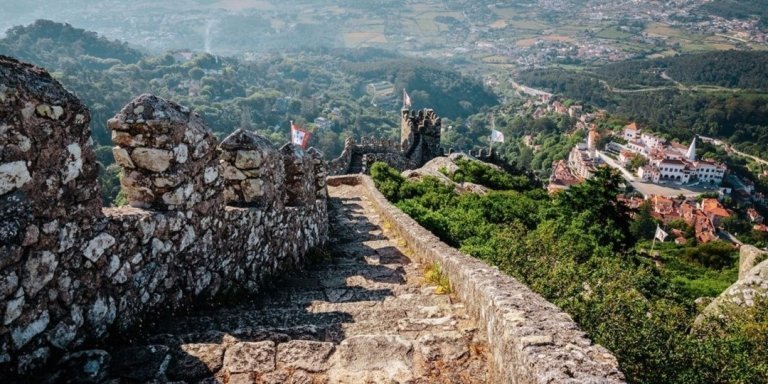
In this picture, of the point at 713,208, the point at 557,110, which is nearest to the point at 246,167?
the point at 713,208

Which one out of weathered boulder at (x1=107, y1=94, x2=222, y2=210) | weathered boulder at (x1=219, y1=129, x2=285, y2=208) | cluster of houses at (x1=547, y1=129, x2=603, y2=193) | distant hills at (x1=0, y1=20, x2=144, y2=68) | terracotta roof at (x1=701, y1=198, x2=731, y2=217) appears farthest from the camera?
distant hills at (x1=0, y1=20, x2=144, y2=68)

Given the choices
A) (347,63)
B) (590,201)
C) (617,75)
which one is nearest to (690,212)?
(590,201)

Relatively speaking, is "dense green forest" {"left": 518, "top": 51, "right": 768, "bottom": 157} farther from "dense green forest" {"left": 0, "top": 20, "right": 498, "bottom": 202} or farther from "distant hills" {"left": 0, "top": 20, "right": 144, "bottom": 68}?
"distant hills" {"left": 0, "top": 20, "right": 144, "bottom": 68}

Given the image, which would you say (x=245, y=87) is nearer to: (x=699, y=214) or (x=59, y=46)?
(x=59, y=46)

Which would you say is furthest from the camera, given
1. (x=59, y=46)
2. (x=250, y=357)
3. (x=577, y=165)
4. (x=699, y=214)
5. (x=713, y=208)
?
(x=59, y=46)

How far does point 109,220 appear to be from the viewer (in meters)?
2.96

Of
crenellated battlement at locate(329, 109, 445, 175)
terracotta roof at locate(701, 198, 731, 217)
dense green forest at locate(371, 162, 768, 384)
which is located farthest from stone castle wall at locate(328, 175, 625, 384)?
terracotta roof at locate(701, 198, 731, 217)

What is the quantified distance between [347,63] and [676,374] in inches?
7778

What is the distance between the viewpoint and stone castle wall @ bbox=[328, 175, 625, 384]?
229 centimetres

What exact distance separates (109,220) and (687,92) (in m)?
128

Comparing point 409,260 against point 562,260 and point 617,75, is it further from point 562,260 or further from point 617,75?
point 617,75

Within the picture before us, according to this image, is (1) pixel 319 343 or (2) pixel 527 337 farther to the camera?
(1) pixel 319 343

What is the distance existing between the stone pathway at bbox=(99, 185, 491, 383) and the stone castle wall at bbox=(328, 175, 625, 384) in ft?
0.60

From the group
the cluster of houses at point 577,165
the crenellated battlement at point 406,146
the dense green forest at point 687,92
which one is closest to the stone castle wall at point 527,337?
the crenellated battlement at point 406,146
